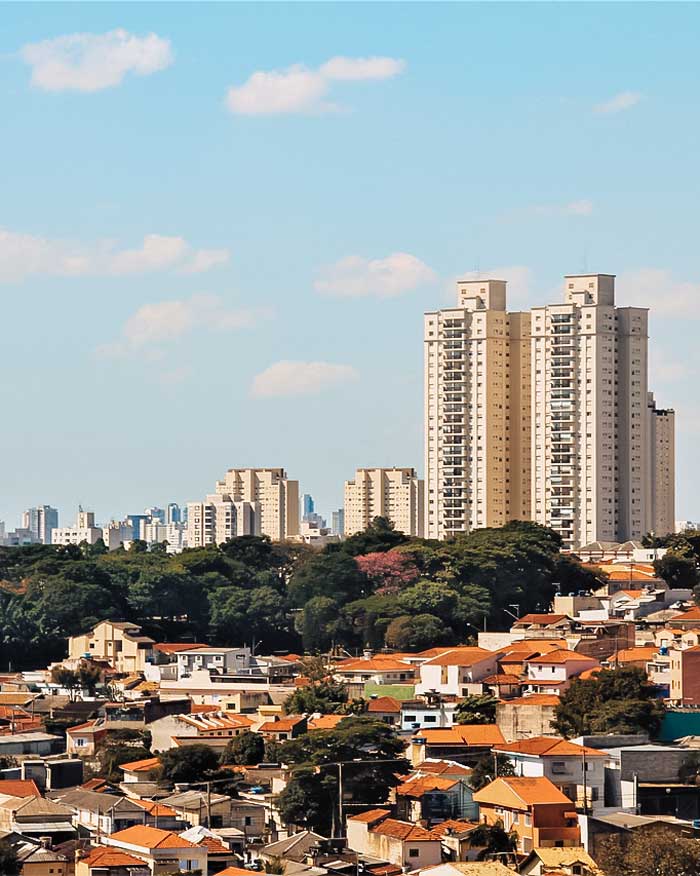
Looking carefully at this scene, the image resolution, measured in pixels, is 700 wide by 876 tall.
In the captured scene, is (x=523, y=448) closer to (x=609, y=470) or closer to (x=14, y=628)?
(x=609, y=470)

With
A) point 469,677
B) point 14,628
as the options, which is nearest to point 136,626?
point 14,628

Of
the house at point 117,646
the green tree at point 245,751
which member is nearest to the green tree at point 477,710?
the green tree at point 245,751

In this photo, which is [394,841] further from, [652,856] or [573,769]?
[652,856]

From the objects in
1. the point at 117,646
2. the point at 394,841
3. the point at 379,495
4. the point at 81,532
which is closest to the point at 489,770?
the point at 394,841

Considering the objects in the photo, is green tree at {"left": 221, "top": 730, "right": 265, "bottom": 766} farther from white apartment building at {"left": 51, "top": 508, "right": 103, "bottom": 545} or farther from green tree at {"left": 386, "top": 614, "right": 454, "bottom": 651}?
white apartment building at {"left": 51, "top": 508, "right": 103, "bottom": 545}

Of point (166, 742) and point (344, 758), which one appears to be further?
point (166, 742)
